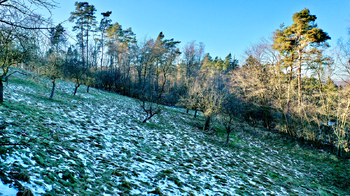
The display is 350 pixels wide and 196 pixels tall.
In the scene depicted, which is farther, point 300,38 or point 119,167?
point 300,38

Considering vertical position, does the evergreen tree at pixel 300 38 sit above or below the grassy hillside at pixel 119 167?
above

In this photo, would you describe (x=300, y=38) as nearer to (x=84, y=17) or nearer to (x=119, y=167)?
(x=119, y=167)

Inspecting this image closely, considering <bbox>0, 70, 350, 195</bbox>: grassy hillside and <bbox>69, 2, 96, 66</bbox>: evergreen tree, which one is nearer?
<bbox>0, 70, 350, 195</bbox>: grassy hillside

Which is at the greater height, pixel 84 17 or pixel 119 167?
pixel 84 17

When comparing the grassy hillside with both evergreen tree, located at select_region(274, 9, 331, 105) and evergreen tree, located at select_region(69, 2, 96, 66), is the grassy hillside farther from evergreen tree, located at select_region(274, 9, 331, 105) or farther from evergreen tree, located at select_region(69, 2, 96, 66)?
evergreen tree, located at select_region(69, 2, 96, 66)

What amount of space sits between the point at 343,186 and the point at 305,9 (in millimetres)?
15499

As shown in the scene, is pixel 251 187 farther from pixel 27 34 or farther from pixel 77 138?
pixel 27 34

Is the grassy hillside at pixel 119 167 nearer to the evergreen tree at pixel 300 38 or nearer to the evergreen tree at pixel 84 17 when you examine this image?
the evergreen tree at pixel 300 38

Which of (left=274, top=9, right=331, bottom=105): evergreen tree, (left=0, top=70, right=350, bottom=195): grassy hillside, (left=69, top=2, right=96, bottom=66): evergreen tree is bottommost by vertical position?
(left=0, top=70, right=350, bottom=195): grassy hillside

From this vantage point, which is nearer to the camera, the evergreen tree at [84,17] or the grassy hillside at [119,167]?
the grassy hillside at [119,167]

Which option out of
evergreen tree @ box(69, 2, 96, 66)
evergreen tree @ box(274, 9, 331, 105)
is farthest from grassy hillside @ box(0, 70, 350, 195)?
evergreen tree @ box(69, 2, 96, 66)

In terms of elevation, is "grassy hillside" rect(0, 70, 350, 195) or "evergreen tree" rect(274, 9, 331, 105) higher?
"evergreen tree" rect(274, 9, 331, 105)

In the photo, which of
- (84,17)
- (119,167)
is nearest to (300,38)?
(119,167)

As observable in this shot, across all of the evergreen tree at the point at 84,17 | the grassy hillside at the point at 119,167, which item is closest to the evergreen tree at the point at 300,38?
the grassy hillside at the point at 119,167
